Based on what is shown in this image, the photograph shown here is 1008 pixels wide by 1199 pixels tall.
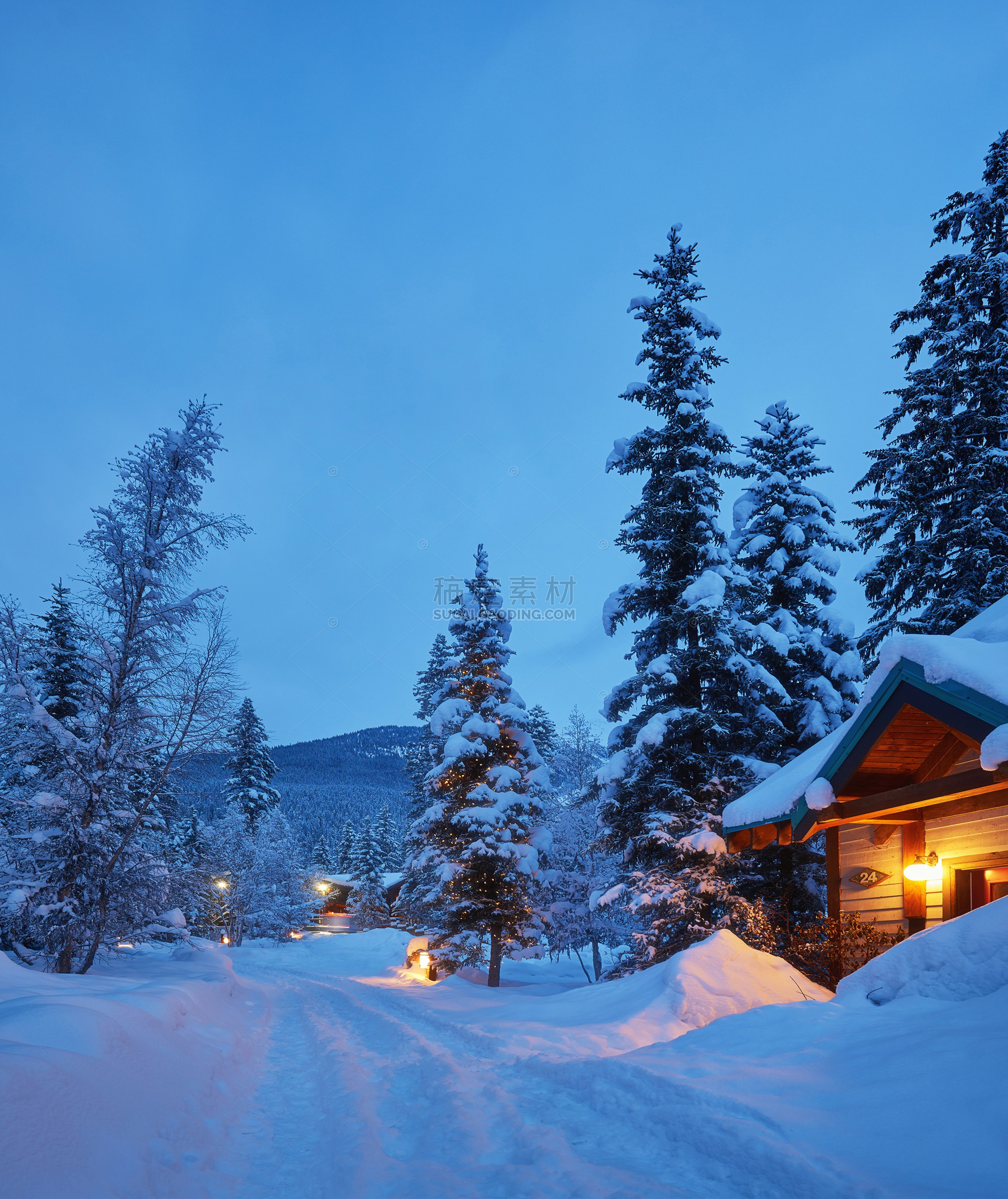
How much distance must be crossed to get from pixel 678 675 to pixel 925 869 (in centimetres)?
673

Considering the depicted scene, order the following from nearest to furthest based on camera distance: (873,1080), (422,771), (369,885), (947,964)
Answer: (873,1080) < (947,964) < (422,771) < (369,885)

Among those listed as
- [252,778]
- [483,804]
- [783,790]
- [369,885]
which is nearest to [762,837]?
[783,790]

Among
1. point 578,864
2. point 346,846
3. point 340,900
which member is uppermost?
point 578,864

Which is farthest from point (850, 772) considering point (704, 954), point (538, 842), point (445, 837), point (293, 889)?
point (293, 889)

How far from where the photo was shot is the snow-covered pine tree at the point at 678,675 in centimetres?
1445

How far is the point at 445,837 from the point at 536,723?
1721 cm

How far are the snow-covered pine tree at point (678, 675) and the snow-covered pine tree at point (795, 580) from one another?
1337 millimetres

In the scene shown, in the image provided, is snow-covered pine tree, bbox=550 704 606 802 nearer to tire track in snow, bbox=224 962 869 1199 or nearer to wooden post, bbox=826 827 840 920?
wooden post, bbox=826 827 840 920

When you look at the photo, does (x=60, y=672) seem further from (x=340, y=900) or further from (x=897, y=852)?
(x=340, y=900)

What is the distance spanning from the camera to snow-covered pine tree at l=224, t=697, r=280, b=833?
47531 millimetres

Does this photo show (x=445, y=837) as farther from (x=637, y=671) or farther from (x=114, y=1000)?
(x=114, y=1000)

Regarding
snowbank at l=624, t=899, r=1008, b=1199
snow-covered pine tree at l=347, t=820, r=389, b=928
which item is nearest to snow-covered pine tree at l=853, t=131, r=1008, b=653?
snowbank at l=624, t=899, r=1008, b=1199

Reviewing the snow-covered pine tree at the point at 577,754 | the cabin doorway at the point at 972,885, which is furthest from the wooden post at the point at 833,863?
the snow-covered pine tree at the point at 577,754

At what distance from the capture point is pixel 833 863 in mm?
11180
